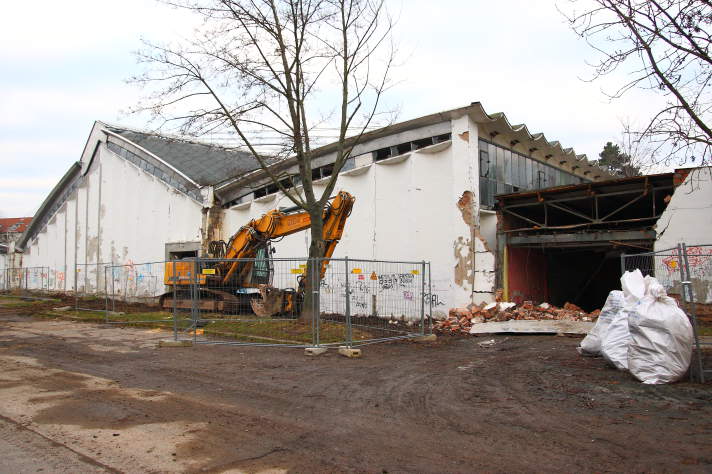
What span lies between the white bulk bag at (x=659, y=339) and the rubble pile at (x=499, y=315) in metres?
7.27

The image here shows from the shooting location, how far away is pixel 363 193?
18.8 metres

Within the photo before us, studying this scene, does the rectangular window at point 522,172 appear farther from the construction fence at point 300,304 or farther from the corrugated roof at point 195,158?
the corrugated roof at point 195,158

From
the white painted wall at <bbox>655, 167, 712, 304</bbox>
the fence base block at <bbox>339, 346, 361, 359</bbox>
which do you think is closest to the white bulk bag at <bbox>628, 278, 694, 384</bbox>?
the fence base block at <bbox>339, 346, 361, 359</bbox>

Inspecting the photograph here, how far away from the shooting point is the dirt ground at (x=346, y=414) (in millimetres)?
4602

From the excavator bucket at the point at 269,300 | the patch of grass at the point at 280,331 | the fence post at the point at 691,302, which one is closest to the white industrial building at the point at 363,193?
the excavator bucket at the point at 269,300

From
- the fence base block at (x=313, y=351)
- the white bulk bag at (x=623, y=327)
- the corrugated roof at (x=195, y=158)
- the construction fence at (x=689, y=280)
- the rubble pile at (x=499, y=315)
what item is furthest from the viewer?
the corrugated roof at (x=195, y=158)

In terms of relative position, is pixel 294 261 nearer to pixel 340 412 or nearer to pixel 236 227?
pixel 340 412

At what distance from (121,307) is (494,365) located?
16232 mm

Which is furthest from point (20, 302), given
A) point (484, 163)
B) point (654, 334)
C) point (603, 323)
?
point (654, 334)

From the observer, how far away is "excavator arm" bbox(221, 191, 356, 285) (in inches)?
555

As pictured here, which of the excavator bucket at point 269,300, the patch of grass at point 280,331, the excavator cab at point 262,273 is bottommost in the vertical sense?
the patch of grass at point 280,331

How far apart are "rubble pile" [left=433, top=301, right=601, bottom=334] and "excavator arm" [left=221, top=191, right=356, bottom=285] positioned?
13.7 ft

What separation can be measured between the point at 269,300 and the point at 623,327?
8.75m

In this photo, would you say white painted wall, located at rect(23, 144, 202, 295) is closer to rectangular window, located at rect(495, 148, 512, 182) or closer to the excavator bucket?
the excavator bucket
